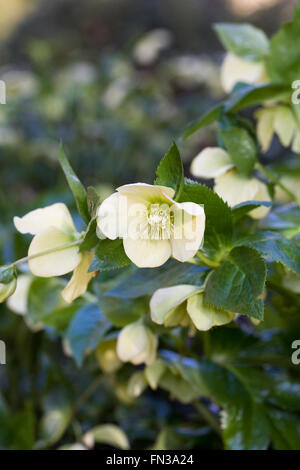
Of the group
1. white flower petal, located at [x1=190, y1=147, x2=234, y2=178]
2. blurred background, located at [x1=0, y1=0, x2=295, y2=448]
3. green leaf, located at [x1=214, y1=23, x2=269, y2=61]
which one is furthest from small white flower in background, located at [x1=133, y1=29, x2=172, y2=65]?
white flower petal, located at [x1=190, y1=147, x2=234, y2=178]

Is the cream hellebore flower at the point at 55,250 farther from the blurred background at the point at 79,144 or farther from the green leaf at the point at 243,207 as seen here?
the blurred background at the point at 79,144

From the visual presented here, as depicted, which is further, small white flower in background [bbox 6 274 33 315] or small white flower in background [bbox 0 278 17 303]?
small white flower in background [bbox 6 274 33 315]

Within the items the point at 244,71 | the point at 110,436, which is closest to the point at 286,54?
the point at 244,71

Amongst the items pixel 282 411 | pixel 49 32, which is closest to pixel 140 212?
pixel 282 411

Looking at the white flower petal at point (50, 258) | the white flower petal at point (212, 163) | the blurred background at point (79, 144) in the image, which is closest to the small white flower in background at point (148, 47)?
the blurred background at point (79, 144)

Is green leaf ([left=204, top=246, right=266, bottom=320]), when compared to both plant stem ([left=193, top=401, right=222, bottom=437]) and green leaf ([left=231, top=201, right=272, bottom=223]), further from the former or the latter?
plant stem ([left=193, top=401, right=222, bottom=437])

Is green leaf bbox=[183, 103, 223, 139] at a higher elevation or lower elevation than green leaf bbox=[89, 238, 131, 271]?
higher

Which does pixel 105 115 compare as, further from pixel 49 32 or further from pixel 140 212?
pixel 49 32
